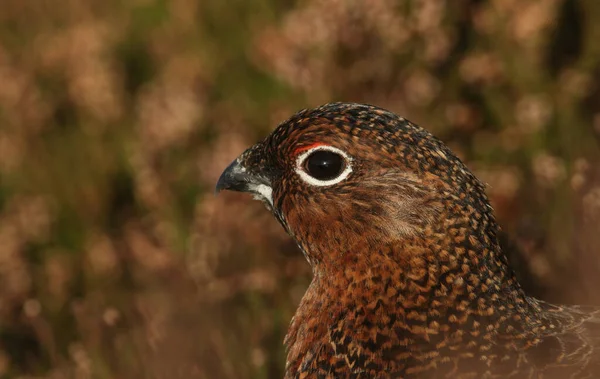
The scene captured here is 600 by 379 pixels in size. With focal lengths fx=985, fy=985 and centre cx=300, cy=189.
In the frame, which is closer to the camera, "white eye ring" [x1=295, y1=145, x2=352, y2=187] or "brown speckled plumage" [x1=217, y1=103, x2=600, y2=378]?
"brown speckled plumage" [x1=217, y1=103, x2=600, y2=378]

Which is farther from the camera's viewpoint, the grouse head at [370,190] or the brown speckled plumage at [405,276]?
the grouse head at [370,190]

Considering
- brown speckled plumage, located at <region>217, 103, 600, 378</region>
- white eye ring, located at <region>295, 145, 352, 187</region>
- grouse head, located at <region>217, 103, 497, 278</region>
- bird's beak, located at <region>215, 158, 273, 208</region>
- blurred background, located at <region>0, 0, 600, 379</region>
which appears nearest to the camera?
brown speckled plumage, located at <region>217, 103, 600, 378</region>

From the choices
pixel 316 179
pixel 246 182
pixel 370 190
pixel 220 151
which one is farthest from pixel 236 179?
pixel 220 151

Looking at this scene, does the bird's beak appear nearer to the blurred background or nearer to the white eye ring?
the white eye ring

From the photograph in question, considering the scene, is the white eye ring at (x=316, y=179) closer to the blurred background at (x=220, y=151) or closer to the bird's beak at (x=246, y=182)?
the bird's beak at (x=246, y=182)

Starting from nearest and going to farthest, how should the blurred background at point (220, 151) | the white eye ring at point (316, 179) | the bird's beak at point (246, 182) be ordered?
1. the white eye ring at point (316, 179)
2. the bird's beak at point (246, 182)
3. the blurred background at point (220, 151)

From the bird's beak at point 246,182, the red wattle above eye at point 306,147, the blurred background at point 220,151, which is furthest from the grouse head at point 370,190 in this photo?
the blurred background at point 220,151

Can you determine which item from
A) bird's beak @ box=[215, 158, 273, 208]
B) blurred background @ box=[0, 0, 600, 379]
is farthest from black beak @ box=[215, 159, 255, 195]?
blurred background @ box=[0, 0, 600, 379]
